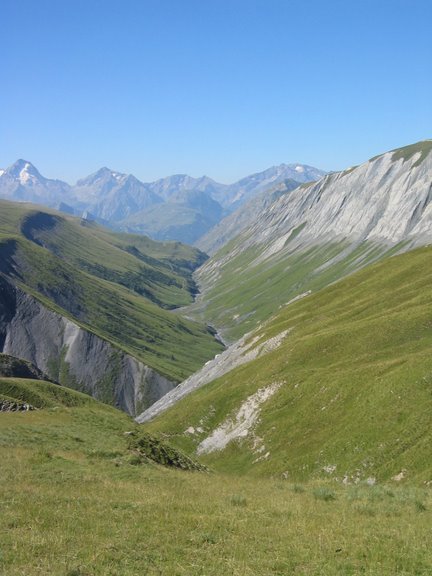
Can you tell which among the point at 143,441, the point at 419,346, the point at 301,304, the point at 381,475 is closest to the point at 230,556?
the point at 143,441

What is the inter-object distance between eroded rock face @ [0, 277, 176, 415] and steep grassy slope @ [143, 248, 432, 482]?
304 ft

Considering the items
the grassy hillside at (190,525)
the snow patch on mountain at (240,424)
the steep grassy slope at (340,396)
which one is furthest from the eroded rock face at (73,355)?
the grassy hillside at (190,525)

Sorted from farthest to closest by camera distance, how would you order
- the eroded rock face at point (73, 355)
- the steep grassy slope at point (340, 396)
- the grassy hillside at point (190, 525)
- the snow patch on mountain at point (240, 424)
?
the eroded rock face at point (73, 355)
the snow patch on mountain at point (240, 424)
the steep grassy slope at point (340, 396)
the grassy hillside at point (190, 525)

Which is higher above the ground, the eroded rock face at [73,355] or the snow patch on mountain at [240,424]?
the snow patch on mountain at [240,424]

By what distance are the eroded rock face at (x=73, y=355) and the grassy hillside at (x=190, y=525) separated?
503 ft

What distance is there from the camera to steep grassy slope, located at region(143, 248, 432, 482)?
41.4m

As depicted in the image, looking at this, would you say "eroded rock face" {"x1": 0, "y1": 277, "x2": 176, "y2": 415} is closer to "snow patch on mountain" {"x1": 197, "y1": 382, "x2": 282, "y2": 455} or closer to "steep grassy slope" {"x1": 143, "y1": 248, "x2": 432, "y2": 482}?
"steep grassy slope" {"x1": 143, "y1": 248, "x2": 432, "y2": 482}

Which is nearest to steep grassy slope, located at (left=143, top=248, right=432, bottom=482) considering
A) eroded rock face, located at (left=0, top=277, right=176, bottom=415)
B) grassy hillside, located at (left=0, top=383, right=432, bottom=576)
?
grassy hillside, located at (left=0, top=383, right=432, bottom=576)

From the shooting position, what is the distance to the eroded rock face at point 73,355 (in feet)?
588

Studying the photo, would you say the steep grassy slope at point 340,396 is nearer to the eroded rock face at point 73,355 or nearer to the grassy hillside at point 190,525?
the grassy hillside at point 190,525

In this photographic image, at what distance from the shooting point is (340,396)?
2047 inches

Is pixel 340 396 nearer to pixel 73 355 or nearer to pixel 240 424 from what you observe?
pixel 240 424

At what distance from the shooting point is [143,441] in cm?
3678

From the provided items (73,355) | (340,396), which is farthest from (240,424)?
(73,355)
